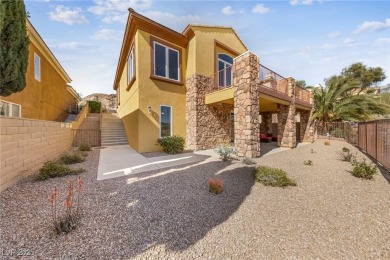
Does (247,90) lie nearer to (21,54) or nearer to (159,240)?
(159,240)

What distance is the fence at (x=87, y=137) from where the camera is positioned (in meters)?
12.4

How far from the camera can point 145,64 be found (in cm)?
981

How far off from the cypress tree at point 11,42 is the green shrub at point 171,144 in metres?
6.45

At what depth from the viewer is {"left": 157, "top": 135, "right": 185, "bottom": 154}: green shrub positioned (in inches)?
388

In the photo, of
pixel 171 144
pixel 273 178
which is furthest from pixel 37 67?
pixel 273 178

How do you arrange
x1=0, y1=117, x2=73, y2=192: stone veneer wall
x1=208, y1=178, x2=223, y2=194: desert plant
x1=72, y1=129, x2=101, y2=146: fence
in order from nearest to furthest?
x1=0, y1=117, x2=73, y2=192: stone veneer wall → x1=208, y1=178, x2=223, y2=194: desert plant → x1=72, y1=129, x2=101, y2=146: fence

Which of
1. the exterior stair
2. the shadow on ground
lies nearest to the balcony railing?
the shadow on ground

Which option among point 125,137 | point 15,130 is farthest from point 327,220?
point 125,137

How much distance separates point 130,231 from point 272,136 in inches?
671

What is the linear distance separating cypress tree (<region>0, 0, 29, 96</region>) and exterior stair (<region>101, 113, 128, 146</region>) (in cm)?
806

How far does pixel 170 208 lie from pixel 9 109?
10.0 m

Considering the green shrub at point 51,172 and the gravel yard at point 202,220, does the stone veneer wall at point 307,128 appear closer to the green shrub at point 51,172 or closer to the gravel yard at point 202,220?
the gravel yard at point 202,220

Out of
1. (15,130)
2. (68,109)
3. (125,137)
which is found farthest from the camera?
(68,109)

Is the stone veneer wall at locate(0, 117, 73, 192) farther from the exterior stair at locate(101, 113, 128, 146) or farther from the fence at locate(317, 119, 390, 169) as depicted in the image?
the fence at locate(317, 119, 390, 169)
